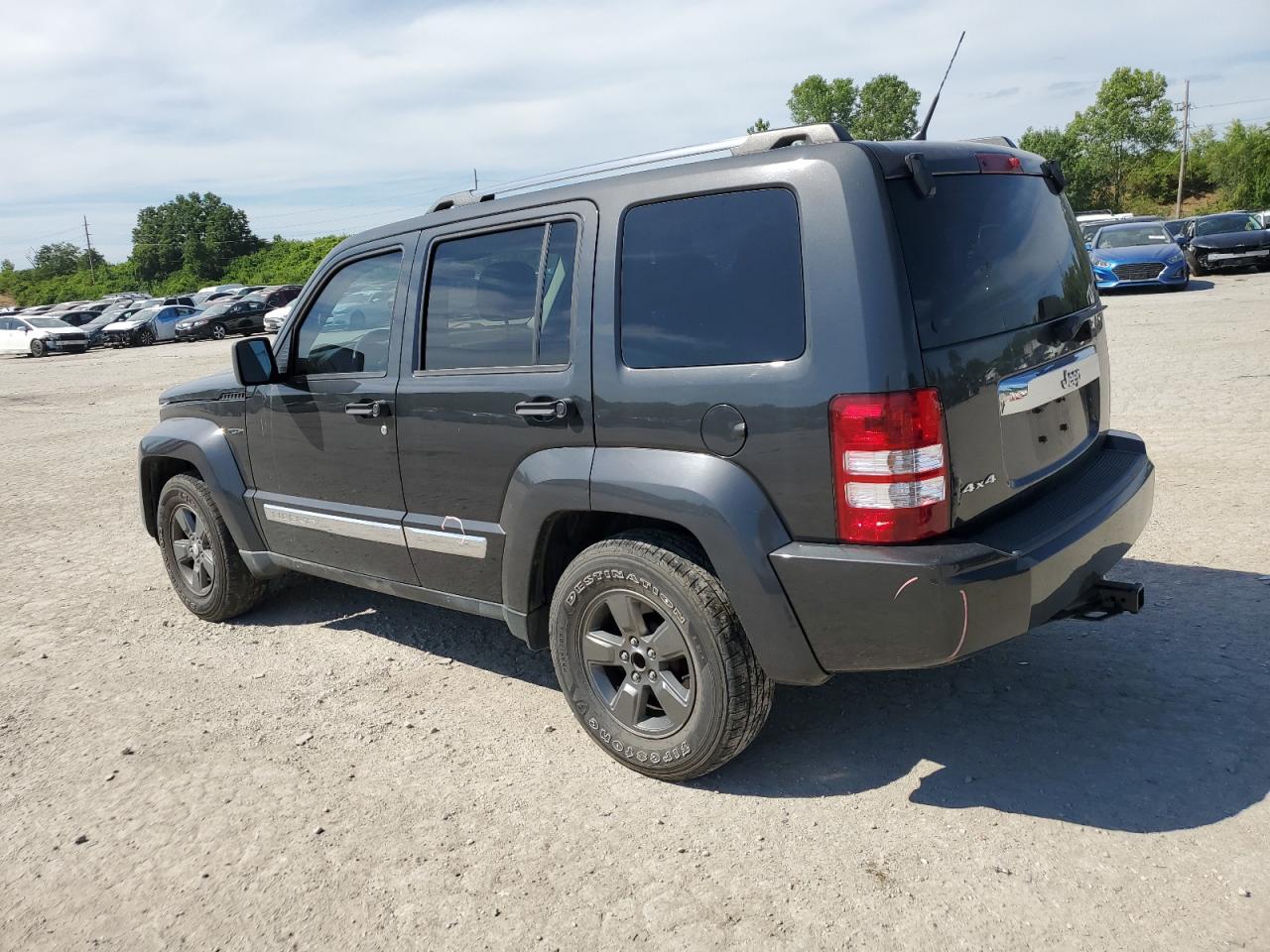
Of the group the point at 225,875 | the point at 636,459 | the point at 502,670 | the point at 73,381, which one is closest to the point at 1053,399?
the point at 636,459

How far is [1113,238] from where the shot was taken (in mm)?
22141

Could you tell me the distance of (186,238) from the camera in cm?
8975

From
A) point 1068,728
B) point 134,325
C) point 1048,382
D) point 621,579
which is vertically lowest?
point 1068,728

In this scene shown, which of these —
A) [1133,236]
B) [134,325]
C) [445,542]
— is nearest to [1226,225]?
[1133,236]

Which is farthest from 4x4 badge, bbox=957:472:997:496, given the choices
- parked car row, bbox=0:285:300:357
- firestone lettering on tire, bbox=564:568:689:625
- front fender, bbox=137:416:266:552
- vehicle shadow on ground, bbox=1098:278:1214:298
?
parked car row, bbox=0:285:300:357

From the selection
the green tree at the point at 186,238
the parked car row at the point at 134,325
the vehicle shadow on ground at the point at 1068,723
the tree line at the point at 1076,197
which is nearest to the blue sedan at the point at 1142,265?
the vehicle shadow on ground at the point at 1068,723

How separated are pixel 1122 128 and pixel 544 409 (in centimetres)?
9631

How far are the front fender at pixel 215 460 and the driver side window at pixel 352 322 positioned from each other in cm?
75

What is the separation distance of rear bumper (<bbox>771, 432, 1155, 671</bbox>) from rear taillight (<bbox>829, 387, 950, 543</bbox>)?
69mm

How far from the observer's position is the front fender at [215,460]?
199 inches

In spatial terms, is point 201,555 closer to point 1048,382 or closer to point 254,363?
point 254,363

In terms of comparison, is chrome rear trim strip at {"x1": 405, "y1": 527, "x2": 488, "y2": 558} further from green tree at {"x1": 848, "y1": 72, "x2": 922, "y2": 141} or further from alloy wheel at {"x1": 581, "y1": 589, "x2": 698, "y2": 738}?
green tree at {"x1": 848, "y1": 72, "x2": 922, "y2": 141}

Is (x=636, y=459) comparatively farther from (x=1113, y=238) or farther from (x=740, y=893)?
(x=1113, y=238)

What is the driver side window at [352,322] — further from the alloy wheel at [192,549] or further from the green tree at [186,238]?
the green tree at [186,238]
